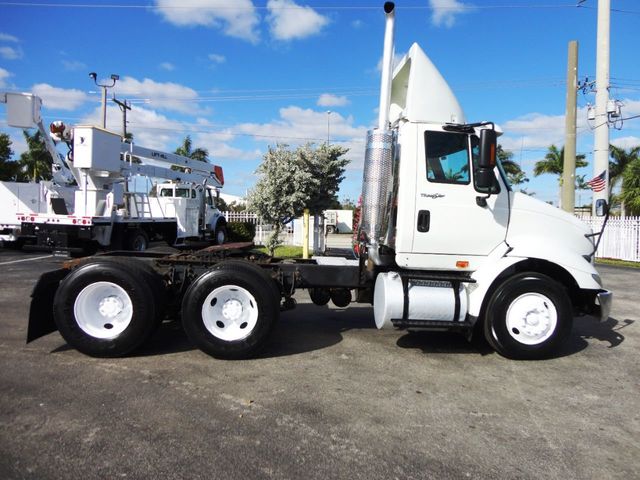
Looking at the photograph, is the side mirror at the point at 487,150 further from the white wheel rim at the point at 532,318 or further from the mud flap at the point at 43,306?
the mud flap at the point at 43,306

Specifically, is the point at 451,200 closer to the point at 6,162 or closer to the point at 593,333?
the point at 593,333

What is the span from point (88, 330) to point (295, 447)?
9.49 feet

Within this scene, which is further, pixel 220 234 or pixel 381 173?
pixel 220 234

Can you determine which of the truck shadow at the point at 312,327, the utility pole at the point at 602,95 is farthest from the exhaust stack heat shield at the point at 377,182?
the utility pole at the point at 602,95

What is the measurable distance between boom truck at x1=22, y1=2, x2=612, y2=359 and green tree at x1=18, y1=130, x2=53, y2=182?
38259 millimetres

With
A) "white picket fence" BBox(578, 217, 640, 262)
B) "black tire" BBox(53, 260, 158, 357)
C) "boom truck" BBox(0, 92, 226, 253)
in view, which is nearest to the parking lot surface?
"black tire" BBox(53, 260, 158, 357)

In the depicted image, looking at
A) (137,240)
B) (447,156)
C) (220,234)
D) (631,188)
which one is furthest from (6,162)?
(631,188)

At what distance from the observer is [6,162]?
113ft

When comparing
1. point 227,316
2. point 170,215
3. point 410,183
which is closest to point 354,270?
point 410,183

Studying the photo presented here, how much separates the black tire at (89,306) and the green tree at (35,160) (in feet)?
125

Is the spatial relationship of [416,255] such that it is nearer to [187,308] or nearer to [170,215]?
[187,308]

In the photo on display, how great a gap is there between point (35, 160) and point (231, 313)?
132 ft

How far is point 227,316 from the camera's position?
16.6 feet

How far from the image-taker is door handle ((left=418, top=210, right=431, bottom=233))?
5320mm
